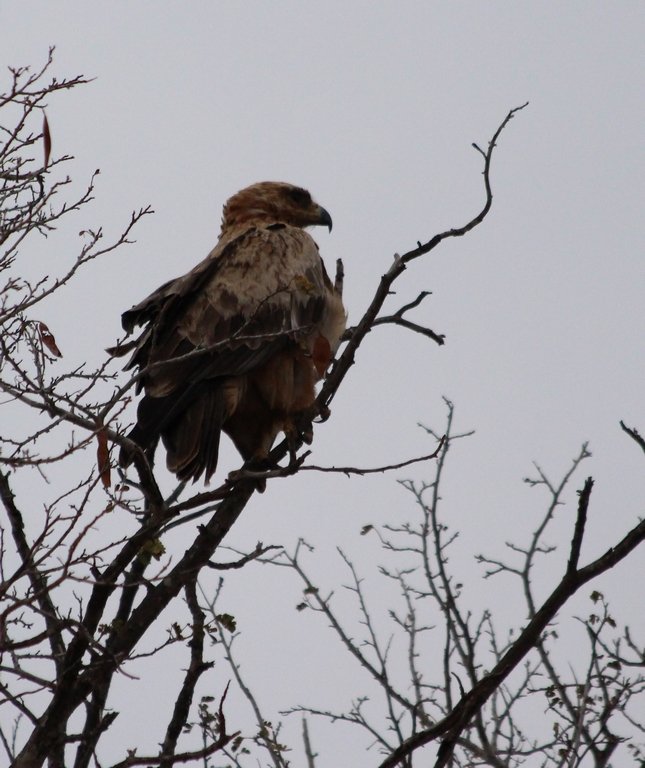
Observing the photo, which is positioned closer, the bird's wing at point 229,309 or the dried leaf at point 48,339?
the dried leaf at point 48,339

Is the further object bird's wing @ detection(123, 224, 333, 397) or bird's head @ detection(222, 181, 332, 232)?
bird's head @ detection(222, 181, 332, 232)

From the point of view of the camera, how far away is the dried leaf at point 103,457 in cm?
309

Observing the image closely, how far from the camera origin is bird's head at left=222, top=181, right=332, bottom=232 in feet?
23.9

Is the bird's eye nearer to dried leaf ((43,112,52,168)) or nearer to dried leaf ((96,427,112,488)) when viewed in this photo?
dried leaf ((43,112,52,168))

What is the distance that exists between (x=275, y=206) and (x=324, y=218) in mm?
357

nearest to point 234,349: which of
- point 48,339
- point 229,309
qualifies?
point 229,309

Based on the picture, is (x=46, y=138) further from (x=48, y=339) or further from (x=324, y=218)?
(x=324, y=218)

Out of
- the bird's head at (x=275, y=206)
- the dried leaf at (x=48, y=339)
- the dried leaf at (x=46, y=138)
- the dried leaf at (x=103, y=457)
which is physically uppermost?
the bird's head at (x=275, y=206)

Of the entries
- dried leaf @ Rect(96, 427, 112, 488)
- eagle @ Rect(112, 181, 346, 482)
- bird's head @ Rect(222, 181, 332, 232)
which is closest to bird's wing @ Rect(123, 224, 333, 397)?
eagle @ Rect(112, 181, 346, 482)

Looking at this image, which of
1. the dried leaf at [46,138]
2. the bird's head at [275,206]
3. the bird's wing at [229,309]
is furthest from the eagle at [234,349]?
the dried leaf at [46,138]

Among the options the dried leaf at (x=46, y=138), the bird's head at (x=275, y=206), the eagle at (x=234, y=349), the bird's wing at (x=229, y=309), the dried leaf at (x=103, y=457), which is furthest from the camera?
the bird's head at (x=275, y=206)

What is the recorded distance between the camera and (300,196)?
24.5 feet

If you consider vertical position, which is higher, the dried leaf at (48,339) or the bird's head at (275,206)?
the bird's head at (275,206)

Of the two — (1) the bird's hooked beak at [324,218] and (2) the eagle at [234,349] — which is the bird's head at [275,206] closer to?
(1) the bird's hooked beak at [324,218]
